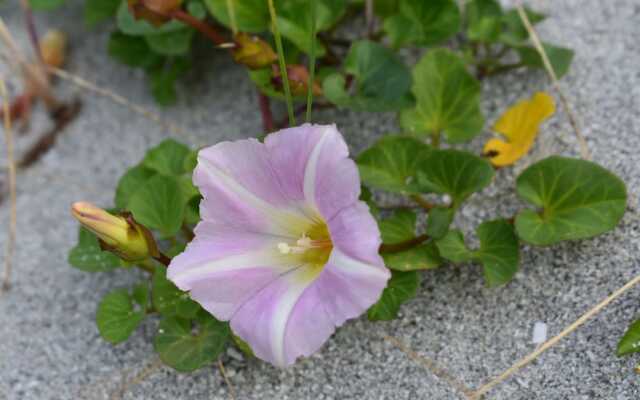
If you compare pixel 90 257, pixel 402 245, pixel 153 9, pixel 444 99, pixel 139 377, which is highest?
pixel 153 9

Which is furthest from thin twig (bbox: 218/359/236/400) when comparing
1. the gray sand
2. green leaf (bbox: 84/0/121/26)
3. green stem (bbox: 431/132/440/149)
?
green leaf (bbox: 84/0/121/26)

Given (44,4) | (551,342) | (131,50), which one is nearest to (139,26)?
(131,50)

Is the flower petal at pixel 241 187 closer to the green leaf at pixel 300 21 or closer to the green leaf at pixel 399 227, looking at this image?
the green leaf at pixel 399 227

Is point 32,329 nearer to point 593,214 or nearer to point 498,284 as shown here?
point 498,284

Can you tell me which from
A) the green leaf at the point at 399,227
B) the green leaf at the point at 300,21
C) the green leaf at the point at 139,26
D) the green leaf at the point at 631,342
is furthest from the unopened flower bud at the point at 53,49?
the green leaf at the point at 631,342

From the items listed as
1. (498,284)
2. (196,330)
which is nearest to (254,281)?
(196,330)

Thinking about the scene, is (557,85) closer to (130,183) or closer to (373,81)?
(373,81)

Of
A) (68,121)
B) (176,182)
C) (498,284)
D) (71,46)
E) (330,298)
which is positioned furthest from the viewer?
(71,46)
